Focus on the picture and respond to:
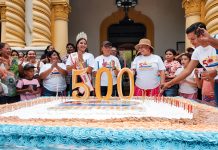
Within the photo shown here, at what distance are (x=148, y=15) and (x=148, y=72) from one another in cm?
909

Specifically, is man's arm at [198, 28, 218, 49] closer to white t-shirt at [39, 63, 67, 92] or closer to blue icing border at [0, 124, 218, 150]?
blue icing border at [0, 124, 218, 150]

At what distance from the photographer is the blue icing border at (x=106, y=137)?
5.31 feet

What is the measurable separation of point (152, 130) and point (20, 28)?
870 centimetres

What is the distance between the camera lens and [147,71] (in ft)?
15.9

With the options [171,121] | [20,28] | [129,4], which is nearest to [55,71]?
[171,121]

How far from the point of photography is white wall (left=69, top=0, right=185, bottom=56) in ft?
43.2

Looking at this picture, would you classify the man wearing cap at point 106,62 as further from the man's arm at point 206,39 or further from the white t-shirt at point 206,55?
the man's arm at point 206,39

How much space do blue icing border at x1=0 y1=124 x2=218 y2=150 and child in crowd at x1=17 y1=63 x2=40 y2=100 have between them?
335 centimetres

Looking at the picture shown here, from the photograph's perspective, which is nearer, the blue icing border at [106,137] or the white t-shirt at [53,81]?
the blue icing border at [106,137]

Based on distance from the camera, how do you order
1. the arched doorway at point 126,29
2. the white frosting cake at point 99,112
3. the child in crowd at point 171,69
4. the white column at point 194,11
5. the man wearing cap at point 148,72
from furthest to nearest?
the arched doorway at point 126,29, the white column at point 194,11, the child in crowd at point 171,69, the man wearing cap at point 148,72, the white frosting cake at point 99,112

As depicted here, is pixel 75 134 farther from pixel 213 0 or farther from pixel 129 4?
pixel 129 4

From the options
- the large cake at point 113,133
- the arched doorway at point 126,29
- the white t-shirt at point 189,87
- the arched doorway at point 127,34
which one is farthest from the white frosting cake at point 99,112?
the arched doorway at point 127,34

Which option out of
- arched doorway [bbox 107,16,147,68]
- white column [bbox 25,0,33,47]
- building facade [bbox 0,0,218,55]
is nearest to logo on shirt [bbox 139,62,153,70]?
white column [bbox 25,0,33,47]

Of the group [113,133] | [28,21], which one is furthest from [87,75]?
[28,21]
